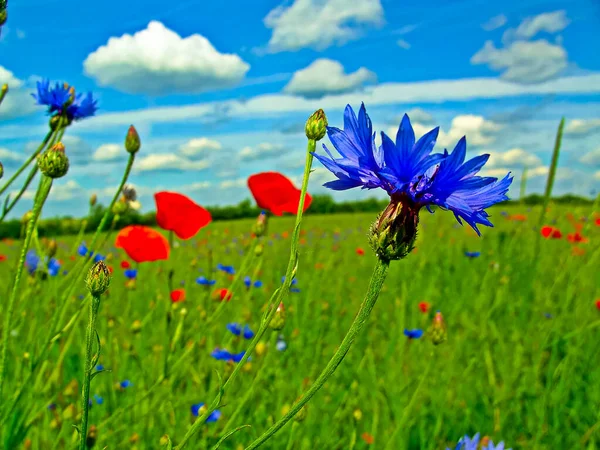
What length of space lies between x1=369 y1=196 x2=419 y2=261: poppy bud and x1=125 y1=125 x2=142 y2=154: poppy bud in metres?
0.66

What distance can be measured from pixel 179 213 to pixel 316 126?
0.79 m

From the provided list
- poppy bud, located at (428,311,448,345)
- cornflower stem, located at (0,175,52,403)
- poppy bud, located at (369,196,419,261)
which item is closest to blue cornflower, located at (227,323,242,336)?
poppy bud, located at (428,311,448,345)

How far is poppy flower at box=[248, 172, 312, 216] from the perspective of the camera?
3.98 ft

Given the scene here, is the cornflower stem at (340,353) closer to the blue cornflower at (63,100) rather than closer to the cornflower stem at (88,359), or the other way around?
the cornflower stem at (88,359)

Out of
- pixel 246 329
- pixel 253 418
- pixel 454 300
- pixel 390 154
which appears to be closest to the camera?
pixel 390 154

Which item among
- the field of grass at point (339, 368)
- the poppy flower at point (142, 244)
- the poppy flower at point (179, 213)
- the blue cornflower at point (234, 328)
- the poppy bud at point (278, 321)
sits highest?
the poppy flower at point (179, 213)

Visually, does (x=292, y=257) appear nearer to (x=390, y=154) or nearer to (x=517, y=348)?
(x=390, y=154)

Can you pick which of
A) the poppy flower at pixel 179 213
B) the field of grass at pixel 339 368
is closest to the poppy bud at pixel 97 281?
the field of grass at pixel 339 368

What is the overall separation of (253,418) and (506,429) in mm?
741

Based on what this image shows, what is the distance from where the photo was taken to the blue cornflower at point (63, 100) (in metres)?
1.26

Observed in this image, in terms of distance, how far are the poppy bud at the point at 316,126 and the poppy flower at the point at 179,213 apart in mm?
717

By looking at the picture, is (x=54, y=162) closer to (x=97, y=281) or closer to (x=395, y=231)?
(x=97, y=281)

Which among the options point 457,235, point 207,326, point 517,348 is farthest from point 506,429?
point 457,235

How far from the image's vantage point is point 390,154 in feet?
1.76
